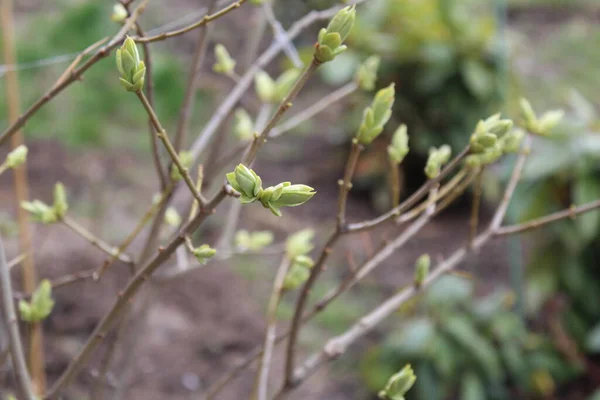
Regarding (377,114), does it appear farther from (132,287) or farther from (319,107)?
(319,107)

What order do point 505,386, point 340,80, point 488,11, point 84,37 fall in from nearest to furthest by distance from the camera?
point 505,386, point 84,37, point 340,80, point 488,11

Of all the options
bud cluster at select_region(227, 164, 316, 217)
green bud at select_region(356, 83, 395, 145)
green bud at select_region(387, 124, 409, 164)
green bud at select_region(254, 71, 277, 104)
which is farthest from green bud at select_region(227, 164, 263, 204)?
green bud at select_region(254, 71, 277, 104)

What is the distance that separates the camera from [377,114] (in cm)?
73

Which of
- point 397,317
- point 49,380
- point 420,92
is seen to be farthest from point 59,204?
point 420,92

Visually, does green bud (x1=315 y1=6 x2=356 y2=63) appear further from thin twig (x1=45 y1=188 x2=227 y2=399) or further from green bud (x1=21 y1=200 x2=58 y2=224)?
green bud (x1=21 y1=200 x2=58 y2=224)

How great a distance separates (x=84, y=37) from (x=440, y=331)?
2.19 m

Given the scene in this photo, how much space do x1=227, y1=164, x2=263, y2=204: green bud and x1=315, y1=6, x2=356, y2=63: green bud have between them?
0.43 ft

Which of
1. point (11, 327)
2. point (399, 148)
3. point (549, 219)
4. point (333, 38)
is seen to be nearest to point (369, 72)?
point (399, 148)

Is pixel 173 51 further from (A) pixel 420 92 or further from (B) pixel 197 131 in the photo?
(A) pixel 420 92

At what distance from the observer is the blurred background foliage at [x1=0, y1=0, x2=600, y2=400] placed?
2.33m

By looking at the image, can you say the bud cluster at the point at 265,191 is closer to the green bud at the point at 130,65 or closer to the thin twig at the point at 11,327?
the green bud at the point at 130,65

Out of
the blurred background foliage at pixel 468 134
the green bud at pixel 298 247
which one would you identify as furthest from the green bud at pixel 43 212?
the blurred background foliage at pixel 468 134

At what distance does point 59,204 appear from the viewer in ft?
3.01

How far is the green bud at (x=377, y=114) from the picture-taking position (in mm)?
712
